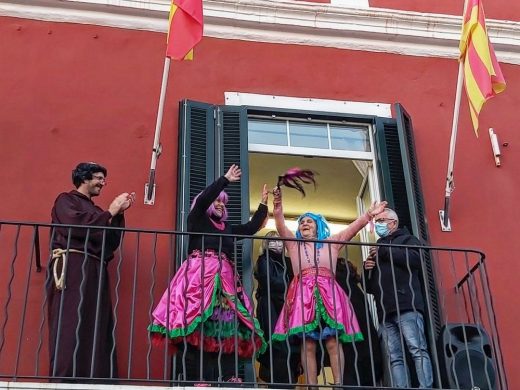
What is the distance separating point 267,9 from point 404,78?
1361 mm

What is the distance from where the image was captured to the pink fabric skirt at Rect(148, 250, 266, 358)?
20.3 ft

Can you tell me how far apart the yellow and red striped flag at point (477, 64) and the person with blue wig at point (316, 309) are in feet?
3.83

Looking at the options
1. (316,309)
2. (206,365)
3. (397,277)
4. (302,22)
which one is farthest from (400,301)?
(302,22)

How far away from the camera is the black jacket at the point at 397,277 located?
6.55 metres

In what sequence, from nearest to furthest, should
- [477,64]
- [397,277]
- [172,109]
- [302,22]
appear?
[397,277] < [477,64] < [172,109] < [302,22]

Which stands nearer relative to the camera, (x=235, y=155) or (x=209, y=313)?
(x=209, y=313)

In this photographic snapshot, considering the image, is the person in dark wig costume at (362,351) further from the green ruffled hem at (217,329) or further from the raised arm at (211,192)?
the raised arm at (211,192)

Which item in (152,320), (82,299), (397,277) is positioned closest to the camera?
(82,299)

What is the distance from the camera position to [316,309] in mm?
6395

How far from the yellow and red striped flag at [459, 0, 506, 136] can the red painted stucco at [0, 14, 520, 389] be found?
2.90ft

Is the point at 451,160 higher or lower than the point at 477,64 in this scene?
lower

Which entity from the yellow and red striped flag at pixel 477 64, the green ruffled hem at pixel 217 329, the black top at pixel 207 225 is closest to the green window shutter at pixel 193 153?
the black top at pixel 207 225

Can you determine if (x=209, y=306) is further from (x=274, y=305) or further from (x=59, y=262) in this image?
(x=59, y=262)

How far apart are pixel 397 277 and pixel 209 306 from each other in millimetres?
1373
